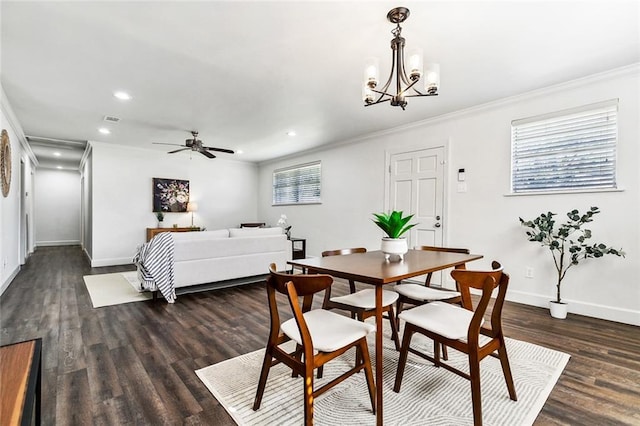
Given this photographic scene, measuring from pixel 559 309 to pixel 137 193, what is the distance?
7.46 m

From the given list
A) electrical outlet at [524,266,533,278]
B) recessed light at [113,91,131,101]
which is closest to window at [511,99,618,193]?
electrical outlet at [524,266,533,278]

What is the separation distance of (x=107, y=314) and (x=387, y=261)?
Result: 3.04 meters

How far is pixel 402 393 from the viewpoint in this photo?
1751 millimetres

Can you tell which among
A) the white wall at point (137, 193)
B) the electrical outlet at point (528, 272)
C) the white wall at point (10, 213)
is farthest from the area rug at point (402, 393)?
the white wall at point (137, 193)

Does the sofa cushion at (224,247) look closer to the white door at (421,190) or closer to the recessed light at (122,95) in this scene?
the recessed light at (122,95)

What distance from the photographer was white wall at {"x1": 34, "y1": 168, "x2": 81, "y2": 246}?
901cm

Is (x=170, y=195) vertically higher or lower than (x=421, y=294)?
higher

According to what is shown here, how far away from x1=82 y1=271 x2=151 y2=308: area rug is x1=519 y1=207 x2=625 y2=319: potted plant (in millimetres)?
4734

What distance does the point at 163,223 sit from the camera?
674 cm

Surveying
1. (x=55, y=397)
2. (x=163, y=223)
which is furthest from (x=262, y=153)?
(x=55, y=397)

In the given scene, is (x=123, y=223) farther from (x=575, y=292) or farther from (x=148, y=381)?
(x=575, y=292)

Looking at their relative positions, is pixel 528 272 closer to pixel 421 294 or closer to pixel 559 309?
pixel 559 309

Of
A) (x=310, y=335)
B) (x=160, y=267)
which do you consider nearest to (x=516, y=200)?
(x=310, y=335)

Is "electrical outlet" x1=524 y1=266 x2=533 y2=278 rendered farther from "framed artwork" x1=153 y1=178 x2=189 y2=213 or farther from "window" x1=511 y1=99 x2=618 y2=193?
"framed artwork" x1=153 y1=178 x2=189 y2=213
